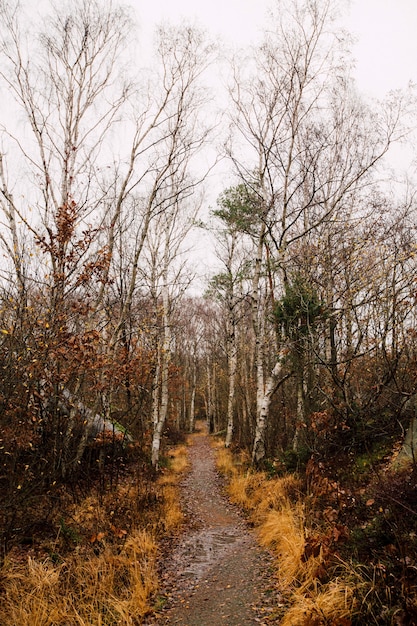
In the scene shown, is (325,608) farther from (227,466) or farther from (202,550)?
(227,466)

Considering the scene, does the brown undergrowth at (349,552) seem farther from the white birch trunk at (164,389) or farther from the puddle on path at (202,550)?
the white birch trunk at (164,389)

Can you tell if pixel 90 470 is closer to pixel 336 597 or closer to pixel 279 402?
pixel 336 597

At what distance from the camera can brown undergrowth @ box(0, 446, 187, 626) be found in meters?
3.63

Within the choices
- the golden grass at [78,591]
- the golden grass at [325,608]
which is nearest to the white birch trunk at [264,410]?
the golden grass at [78,591]

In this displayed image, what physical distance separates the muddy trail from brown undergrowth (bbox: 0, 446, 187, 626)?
29cm

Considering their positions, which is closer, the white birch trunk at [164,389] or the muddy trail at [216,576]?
the muddy trail at [216,576]

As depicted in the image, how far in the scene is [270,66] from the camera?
9500 mm

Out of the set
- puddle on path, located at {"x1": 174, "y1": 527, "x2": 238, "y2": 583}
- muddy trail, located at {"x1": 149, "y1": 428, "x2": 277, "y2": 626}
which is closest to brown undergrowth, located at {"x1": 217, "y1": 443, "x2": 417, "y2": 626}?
muddy trail, located at {"x1": 149, "y1": 428, "x2": 277, "y2": 626}

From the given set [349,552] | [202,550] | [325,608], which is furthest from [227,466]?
[325,608]

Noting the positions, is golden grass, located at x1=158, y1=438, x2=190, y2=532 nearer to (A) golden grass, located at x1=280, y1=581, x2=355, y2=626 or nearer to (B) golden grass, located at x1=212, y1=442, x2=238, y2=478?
(B) golden grass, located at x1=212, y1=442, x2=238, y2=478

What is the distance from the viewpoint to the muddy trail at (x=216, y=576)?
394 cm

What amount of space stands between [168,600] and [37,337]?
3.64 m

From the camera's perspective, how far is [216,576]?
493 centimetres

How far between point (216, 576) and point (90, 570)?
1702 millimetres
